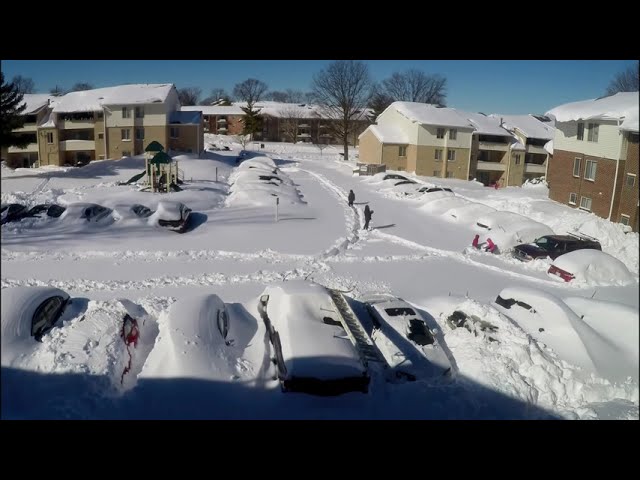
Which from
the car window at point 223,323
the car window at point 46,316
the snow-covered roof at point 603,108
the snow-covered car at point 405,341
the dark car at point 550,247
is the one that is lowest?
the snow-covered car at point 405,341

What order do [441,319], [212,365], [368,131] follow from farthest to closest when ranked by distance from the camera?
[368,131] → [441,319] → [212,365]

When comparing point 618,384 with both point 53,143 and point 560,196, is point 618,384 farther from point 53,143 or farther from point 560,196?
point 53,143

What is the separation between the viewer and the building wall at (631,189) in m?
3.48

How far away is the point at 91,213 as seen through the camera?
7.57 m

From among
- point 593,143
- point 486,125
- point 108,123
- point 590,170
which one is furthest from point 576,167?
point 108,123

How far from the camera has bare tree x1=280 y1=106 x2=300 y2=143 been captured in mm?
8727

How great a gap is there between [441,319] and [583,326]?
1.48 meters

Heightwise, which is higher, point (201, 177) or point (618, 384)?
point (201, 177)

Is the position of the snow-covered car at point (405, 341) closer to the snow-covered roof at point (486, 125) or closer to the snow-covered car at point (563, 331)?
the snow-covered car at point (563, 331)

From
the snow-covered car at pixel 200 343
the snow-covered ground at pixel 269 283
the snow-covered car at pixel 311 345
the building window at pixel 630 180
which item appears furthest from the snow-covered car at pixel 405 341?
the building window at pixel 630 180

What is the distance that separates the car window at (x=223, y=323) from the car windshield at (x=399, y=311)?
1.55 m

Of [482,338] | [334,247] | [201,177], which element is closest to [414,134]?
[334,247]

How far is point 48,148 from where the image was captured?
245 inches

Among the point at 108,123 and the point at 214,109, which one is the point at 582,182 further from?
the point at 108,123
